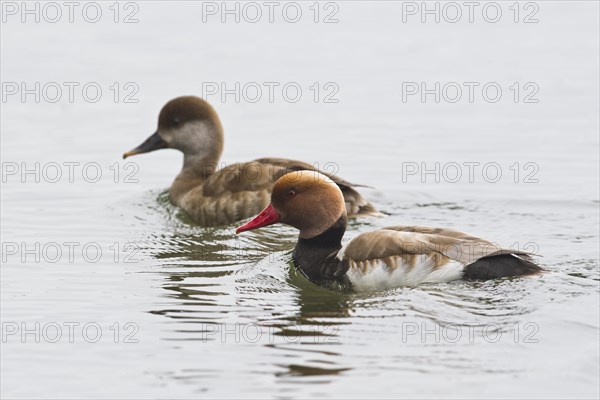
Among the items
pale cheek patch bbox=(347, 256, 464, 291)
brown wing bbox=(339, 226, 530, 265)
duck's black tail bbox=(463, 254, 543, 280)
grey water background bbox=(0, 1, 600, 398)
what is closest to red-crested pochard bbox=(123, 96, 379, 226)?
grey water background bbox=(0, 1, 600, 398)

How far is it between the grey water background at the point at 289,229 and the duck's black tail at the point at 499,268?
0.27ft

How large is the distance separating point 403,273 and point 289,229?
2740 millimetres

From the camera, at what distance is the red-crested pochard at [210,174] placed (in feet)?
40.0

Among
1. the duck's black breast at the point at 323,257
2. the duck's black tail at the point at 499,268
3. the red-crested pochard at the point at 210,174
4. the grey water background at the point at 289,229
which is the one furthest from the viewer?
the red-crested pochard at the point at 210,174

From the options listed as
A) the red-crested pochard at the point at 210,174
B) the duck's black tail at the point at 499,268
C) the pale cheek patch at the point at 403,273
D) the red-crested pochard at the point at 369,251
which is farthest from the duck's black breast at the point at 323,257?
the red-crested pochard at the point at 210,174

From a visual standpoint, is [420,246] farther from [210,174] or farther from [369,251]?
[210,174]

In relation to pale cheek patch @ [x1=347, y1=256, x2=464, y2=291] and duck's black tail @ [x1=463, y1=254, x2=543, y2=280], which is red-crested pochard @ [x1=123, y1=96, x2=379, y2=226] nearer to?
pale cheek patch @ [x1=347, y1=256, x2=464, y2=291]

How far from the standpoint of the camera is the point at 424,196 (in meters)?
13.0

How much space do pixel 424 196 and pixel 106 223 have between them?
3358 mm

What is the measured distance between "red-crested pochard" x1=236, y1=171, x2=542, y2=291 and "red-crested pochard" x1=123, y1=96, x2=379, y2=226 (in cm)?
181

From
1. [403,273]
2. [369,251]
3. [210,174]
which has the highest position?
[210,174]

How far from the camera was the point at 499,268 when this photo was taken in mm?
9375

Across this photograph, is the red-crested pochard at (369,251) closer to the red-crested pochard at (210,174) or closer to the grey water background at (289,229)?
the grey water background at (289,229)

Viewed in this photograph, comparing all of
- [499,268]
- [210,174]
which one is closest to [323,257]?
[499,268]
